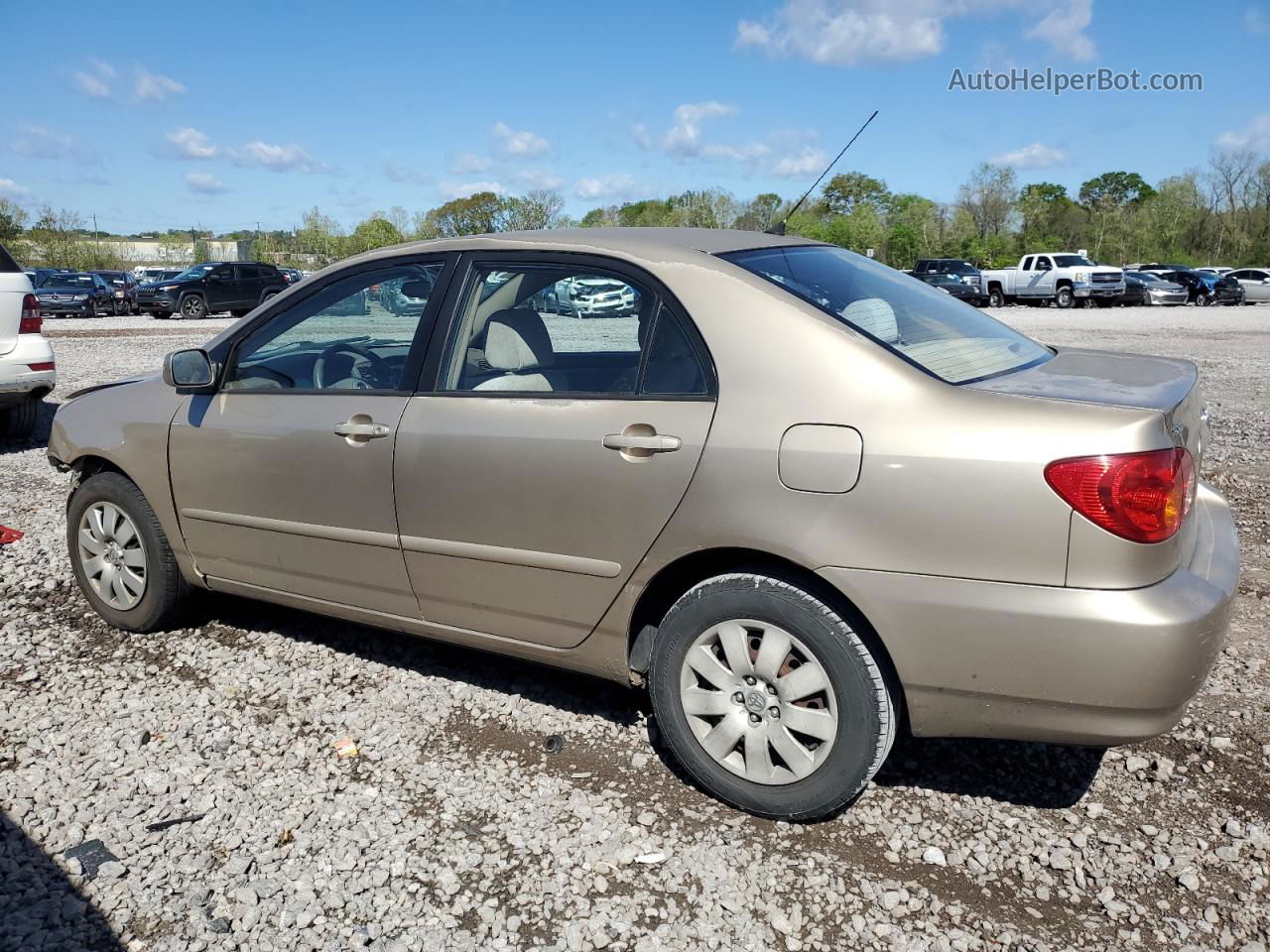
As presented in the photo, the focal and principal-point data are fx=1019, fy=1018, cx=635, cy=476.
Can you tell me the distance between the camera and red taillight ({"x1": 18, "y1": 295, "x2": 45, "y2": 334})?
8.12m

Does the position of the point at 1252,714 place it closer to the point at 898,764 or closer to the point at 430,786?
the point at 898,764

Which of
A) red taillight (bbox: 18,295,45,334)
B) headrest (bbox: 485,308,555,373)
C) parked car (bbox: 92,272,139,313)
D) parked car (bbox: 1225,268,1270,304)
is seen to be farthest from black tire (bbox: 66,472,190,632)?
parked car (bbox: 1225,268,1270,304)

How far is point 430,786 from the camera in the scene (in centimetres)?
325

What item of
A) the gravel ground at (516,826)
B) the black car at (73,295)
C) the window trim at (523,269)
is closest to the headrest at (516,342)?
the window trim at (523,269)

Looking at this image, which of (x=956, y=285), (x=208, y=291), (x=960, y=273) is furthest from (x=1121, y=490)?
(x=960, y=273)

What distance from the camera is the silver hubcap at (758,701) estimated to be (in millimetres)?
2850

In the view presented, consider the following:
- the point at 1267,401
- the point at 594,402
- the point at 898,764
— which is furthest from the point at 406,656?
the point at 1267,401

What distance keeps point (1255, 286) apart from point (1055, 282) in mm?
8677

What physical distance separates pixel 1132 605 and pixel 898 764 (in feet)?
3.78

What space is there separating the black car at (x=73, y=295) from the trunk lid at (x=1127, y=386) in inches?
1348

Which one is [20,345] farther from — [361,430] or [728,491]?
[728,491]

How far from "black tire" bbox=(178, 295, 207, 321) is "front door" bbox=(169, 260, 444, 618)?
95.2 ft

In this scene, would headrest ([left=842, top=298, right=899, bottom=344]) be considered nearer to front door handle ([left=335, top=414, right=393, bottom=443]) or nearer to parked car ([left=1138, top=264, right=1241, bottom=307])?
front door handle ([left=335, top=414, right=393, bottom=443])

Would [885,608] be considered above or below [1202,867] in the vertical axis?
above
